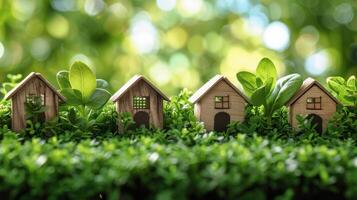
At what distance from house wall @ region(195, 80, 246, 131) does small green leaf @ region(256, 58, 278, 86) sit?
0.29 feet

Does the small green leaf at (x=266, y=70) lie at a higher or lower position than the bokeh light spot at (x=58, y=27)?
lower

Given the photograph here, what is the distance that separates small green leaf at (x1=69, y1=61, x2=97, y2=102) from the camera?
4.22 feet

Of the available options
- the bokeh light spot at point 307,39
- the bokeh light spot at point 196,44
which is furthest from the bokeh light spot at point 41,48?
the bokeh light spot at point 307,39

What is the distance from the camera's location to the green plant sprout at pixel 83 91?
1.29 meters

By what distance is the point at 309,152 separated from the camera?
992 mm

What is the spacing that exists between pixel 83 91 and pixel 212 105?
32cm

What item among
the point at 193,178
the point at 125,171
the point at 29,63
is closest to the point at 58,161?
the point at 125,171

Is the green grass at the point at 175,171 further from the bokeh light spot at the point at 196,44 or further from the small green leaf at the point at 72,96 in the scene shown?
the bokeh light spot at the point at 196,44

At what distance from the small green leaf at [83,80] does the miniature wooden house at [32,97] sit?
0.05 meters

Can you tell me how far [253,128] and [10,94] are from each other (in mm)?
589

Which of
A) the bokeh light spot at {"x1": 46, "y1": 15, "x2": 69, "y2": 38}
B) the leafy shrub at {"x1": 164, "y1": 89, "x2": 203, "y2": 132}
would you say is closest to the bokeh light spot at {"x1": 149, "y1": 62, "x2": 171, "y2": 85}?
the bokeh light spot at {"x1": 46, "y1": 15, "x2": 69, "y2": 38}

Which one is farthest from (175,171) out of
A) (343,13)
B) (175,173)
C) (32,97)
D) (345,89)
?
(343,13)

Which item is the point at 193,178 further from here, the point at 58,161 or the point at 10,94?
the point at 10,94

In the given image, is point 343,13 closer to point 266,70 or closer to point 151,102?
point 266,70
